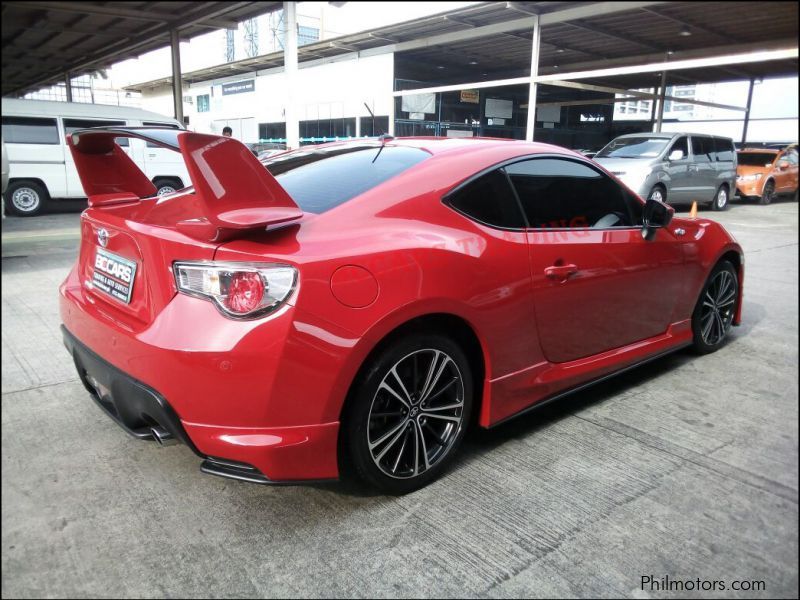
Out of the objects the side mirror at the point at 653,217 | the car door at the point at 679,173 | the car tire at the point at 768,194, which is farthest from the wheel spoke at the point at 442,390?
the car tire at the point at 768,194

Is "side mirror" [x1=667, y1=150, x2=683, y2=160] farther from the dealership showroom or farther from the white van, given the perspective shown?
the dealership showroom

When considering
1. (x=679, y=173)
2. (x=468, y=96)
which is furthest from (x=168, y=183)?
(x=679, y=173)

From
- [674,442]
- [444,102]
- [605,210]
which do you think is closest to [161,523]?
[674,442]

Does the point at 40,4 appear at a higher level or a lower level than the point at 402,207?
higher

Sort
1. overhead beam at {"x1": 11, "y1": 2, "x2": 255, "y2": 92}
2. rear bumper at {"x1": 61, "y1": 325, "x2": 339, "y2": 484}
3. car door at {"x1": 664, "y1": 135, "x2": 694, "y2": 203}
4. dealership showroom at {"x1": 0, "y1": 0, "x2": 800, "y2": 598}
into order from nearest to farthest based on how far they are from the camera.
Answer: overhead beam at {"x1": 11, "y1": 2, "x2": 255, "y2": 92}, dealership showroom at {"x1": 0, "y1": 0, "x2": 800, "y2": 598}, rear bumper at {"x1": 61, "y1": 325, "x2": 339, "y2": 484}, car door at {"x1": 664, "y1": 135, "x2": 694, "y2": 203}

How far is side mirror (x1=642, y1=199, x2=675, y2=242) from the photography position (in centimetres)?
326

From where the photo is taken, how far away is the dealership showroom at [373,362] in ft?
4.49

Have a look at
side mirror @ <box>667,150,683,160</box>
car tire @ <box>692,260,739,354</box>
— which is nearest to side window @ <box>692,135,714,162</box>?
side mirror @ <box>667,150,683,160</box>

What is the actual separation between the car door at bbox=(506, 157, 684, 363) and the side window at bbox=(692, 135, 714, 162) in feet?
38.1

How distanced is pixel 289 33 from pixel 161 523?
68.1 inches

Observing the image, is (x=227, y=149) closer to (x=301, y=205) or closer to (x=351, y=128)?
(x=301, y=205)

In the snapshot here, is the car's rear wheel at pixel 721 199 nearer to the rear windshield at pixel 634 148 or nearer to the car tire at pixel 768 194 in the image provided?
the car tire at pixel 768 194

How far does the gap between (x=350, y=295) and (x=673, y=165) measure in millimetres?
12657

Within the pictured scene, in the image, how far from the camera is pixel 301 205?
2.38 meters
